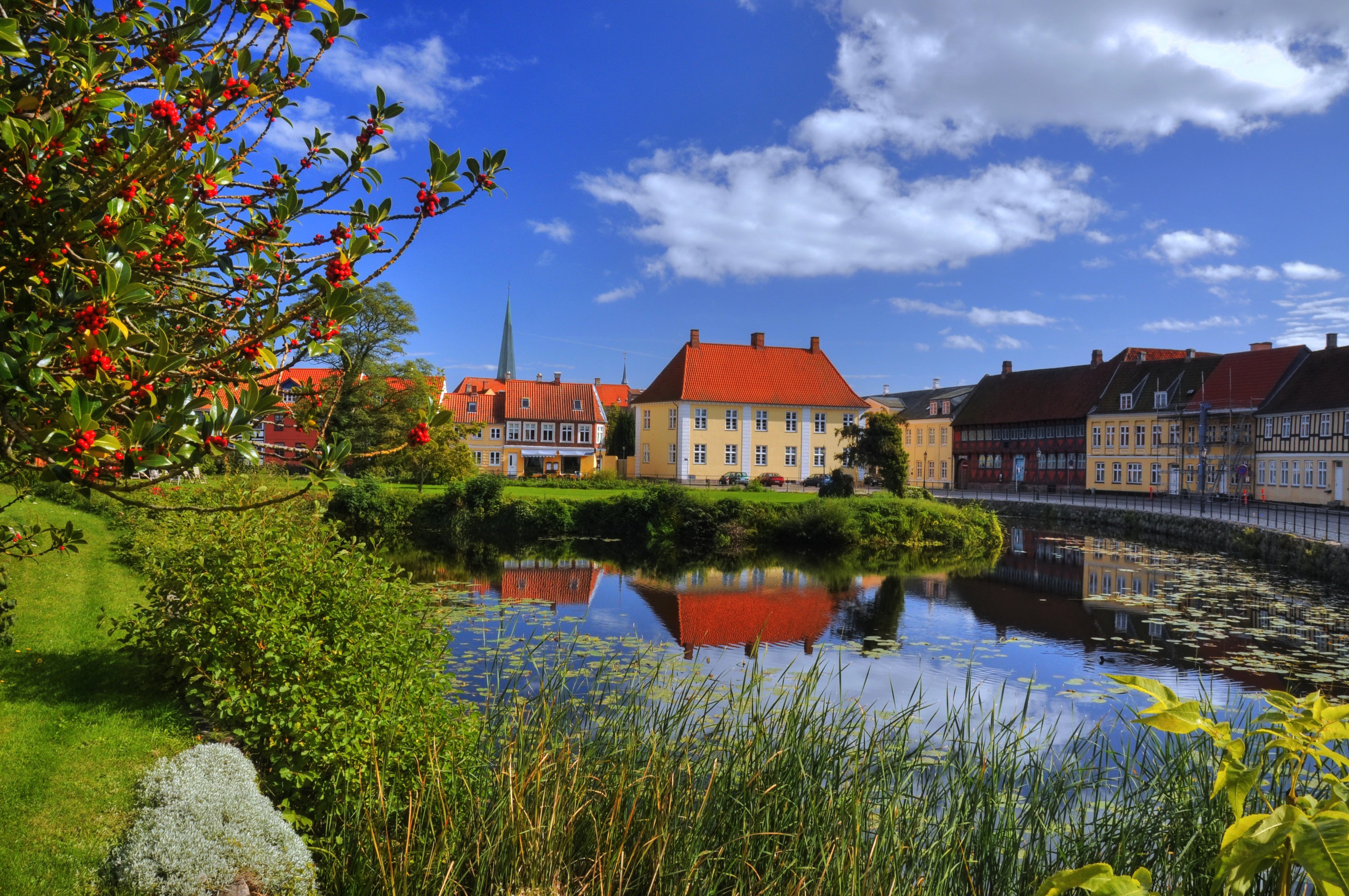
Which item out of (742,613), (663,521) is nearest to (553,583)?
(742,613)

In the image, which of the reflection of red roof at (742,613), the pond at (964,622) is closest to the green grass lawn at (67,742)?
the pond at (964,622)

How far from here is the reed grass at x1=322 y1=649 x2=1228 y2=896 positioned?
3791mm

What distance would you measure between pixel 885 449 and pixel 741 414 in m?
19.8

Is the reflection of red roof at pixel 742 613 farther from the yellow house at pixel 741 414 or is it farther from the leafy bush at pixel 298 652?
the yellow house at pixel 741 414

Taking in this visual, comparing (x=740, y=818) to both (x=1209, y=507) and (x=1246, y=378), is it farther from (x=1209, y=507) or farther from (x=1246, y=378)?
(x=1246, y=378)

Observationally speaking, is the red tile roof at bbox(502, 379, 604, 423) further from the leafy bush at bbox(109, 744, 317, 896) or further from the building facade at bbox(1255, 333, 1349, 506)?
the leafy bush at bbox(109, 744, 317, 896)

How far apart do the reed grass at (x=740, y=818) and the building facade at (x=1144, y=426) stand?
48.4 meters

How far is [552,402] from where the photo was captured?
60125 millimetres

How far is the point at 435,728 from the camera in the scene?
5.08 metres

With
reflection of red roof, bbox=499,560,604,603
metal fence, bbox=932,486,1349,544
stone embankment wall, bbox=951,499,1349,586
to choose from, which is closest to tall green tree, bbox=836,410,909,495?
stone embankment wall, bbox=951,499,1349,586

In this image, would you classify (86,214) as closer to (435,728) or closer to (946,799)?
(435,728)

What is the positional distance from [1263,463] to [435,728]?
49202 mm

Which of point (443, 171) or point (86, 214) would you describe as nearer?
point (86, 214)

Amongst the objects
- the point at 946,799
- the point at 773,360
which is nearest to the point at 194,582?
the point at 946,799
